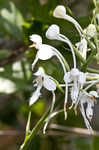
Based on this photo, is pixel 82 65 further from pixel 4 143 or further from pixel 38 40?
pixel 4 143

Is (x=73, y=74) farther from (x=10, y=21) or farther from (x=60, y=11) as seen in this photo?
(x=10, y=21)

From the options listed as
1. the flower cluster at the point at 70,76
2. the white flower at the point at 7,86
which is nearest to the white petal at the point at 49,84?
the flower cluster at the point at 70,76

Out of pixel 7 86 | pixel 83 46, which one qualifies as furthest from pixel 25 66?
pixel 83 46

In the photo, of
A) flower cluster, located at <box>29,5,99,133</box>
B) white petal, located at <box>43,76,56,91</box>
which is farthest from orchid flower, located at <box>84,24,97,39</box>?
white petal, located at <box>43,76,56,91</box>

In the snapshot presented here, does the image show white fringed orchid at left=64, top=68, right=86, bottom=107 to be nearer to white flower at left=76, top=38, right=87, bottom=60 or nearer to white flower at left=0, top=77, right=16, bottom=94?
white flower at left=76, top=38, right=87, bottom=60

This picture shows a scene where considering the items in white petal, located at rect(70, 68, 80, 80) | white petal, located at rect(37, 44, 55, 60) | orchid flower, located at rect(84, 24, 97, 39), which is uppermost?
orchid flower, located at rect(84, 24, 97, 39)

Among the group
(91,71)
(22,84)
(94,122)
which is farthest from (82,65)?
(94,122)

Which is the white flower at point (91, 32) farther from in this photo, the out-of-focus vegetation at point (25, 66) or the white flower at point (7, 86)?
the white flower at point (7, 86)

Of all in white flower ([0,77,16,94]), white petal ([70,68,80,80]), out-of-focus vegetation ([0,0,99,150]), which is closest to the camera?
white petal ([70,68,80,80])
